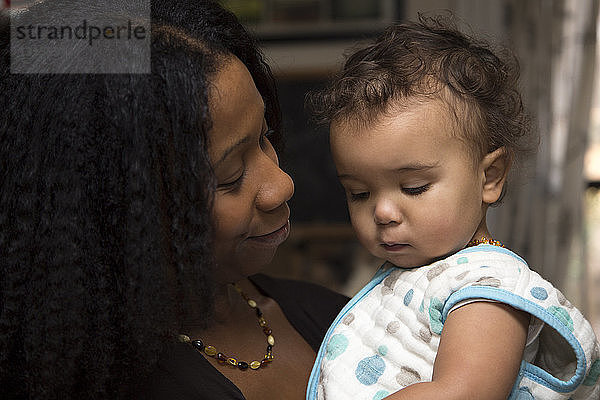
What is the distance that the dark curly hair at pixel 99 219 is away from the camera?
3.13ft

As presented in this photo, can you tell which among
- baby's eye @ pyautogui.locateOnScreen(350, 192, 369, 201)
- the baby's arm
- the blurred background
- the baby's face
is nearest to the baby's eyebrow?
the baby's face

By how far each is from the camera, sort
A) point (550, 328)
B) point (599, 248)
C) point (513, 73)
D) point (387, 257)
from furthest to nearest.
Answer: point (599, 248)
point (513, 73)
point (387, 257)
point (550, 328)

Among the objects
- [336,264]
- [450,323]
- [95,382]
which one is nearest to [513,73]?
[450,323]

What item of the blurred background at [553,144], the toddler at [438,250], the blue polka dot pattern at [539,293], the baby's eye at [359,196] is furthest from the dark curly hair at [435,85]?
the blurred background at [553,144]

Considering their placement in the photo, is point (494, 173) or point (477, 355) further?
point (494, 173)

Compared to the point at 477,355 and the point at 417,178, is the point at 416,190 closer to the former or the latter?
the point at 417,178

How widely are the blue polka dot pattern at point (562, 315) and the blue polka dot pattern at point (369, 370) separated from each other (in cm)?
28

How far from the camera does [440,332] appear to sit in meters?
1.08

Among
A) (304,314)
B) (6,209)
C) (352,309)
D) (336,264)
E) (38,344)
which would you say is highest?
(6,209)

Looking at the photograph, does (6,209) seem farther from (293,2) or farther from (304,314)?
(293,2)

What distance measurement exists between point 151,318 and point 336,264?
3678mm

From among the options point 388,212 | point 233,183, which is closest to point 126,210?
point 233,183

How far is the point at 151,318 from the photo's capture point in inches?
39.9

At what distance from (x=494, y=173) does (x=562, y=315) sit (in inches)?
11.0
